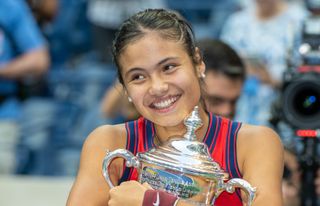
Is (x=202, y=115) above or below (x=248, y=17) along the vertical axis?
below

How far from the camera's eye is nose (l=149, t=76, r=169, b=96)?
81.4 inches

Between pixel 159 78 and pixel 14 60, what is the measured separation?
2418mm

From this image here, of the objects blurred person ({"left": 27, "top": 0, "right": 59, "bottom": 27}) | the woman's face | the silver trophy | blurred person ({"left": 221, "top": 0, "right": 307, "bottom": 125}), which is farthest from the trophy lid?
blurred person ({"left": 27, "top": 0, "right": 59, "bottom": 27})

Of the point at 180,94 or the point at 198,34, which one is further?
the point at 198,34

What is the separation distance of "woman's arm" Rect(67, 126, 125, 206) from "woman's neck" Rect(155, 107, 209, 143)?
10 cm

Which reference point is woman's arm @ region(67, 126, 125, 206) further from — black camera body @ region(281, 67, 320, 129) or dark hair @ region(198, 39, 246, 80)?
dark hair @ region(198, 39, 246, 80)

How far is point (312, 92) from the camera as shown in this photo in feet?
10.0

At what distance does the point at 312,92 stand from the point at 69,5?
3.13m

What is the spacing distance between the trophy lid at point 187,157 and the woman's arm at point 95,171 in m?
0.24

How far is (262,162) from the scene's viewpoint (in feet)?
6.99

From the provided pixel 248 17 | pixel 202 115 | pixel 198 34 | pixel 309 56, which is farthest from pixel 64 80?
pixel 202 115

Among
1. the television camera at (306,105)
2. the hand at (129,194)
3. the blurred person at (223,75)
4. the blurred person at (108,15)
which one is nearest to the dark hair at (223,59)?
the blurred person at (223,75)

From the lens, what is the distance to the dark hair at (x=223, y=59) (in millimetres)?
3357

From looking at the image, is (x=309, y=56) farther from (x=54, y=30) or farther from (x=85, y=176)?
(x=54, y=30)
